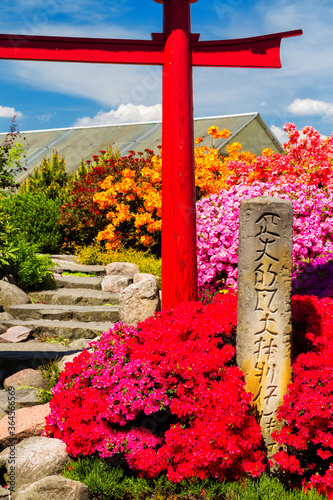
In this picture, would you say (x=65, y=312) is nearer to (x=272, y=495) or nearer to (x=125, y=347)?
(x=125, y=347)

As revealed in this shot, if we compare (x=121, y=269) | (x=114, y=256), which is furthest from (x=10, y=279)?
(x=114, y=256)

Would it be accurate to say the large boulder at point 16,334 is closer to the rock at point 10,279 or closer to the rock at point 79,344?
the rock at point 79,344

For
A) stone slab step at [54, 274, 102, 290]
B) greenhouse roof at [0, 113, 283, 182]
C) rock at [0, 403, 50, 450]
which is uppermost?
greenhouse roof at [0, 113, 283, 182]

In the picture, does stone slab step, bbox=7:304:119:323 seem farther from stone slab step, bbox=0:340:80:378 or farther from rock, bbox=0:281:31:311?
stone slab step, bbox=0:340:80:378

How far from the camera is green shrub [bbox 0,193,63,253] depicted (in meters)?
9.77

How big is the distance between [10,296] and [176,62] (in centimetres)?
389

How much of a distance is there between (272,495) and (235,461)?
0.30 m

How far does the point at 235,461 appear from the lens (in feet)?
10.2

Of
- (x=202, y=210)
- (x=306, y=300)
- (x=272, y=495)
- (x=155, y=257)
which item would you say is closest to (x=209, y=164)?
(x=155, y=257)

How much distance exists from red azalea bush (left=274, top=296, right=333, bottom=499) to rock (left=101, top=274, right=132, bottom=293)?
3865 millimetres

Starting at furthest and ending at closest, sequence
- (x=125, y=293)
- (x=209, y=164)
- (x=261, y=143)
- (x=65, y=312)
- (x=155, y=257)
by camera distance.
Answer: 1. (x=261, y=143)
2. (x=209, y=164)
3. (x=155, y=257)
4. (x=65, y=312)
5. (x=125, y=293)

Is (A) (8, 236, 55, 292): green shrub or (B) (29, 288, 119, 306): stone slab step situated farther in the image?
(A) (8, 236, 55, 292): green shrub

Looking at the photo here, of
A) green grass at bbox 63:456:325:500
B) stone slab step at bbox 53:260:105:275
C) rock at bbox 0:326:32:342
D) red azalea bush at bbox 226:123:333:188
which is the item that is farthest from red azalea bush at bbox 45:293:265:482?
red azalea bush at bbox 226:123:333:188

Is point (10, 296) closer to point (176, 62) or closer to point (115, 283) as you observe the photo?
point (115, 283)
